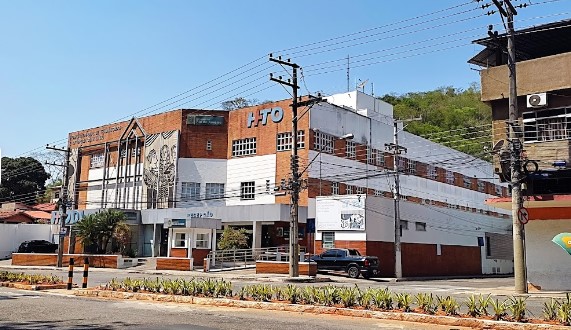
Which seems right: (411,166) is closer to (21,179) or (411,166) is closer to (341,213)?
(341,213)

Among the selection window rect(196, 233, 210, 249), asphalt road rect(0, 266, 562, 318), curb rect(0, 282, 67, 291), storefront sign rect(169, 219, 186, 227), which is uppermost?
storefront sign rect(169, 219, 186, 227)

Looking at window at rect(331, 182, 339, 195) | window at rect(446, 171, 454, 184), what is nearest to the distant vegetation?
window at rect(446, 171, 454, 184)

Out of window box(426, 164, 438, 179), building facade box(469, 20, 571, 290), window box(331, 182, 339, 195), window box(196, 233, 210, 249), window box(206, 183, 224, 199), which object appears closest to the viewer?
building facade box(469, 20, 571, 290)

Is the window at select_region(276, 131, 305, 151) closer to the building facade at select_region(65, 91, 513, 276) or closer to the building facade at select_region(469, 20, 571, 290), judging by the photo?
the building facade at select_region(65, 91, 513, 276)

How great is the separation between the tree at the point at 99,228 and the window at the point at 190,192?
20.1 ft

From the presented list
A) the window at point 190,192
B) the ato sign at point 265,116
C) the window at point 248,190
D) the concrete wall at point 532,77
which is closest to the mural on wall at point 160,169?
the window at point 190,192

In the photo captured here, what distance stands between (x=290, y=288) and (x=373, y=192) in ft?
118

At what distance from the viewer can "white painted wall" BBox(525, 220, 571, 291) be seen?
23281 millimetres

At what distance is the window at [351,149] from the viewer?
46.6 m

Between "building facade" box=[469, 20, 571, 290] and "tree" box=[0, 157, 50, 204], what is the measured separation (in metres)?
73.9

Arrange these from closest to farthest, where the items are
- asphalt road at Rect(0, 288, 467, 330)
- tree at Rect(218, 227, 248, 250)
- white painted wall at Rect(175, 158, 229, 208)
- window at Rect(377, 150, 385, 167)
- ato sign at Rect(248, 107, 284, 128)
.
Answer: asphalt road at Rect(0, 288, 467, 330), tree at Rect(218, 227, 248, 250), ato sign at Rect(248, 107, 284, 128), white painted wall at Rect(175, 158, 229, 208), window at Rect(377, 150, 385, 167)

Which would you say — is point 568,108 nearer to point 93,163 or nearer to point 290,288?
point 290,288

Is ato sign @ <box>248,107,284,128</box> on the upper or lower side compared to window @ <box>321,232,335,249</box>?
upper

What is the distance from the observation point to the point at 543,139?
80.4 feet
